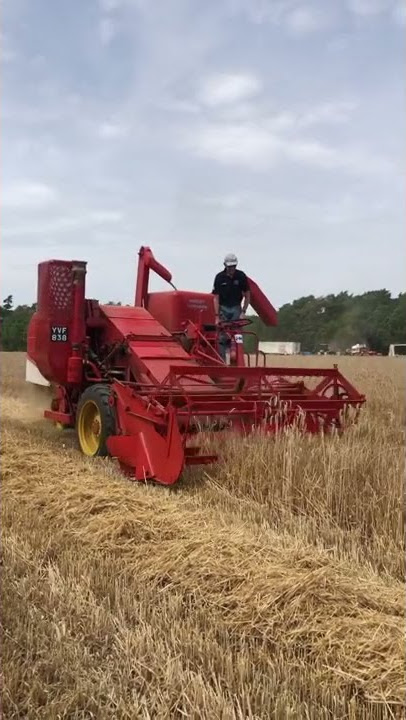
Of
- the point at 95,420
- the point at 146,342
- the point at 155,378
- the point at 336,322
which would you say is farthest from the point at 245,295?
the point at 336,322

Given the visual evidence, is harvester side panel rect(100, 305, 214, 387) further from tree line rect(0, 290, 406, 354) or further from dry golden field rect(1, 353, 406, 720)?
tree line rect(0, 290, 406, 354)

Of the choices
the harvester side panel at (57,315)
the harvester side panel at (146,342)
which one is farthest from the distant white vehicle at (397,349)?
the harvester side panel at (57,315)

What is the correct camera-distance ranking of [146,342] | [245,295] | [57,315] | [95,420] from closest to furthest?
[95,420] < [146,342] < [57,315] < [245,295]

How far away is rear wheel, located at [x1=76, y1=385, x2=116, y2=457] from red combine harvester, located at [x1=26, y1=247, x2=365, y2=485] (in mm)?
10

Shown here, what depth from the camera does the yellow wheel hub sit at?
266 inches

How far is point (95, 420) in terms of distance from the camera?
266 inches

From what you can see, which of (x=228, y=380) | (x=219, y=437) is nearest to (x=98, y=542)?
(x=219, y=437)

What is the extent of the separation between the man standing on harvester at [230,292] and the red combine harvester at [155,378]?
160 millimetres

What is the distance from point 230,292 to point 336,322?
151 ft

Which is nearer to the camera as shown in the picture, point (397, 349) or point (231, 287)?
point (231, 287)

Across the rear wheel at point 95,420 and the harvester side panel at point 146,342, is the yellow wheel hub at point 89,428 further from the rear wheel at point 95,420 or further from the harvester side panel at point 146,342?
the harvester side panel at point 146,342

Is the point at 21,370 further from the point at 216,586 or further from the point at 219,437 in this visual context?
the point at 216,586

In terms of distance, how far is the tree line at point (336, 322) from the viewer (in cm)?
2654

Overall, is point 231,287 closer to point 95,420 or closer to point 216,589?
point 95,420
